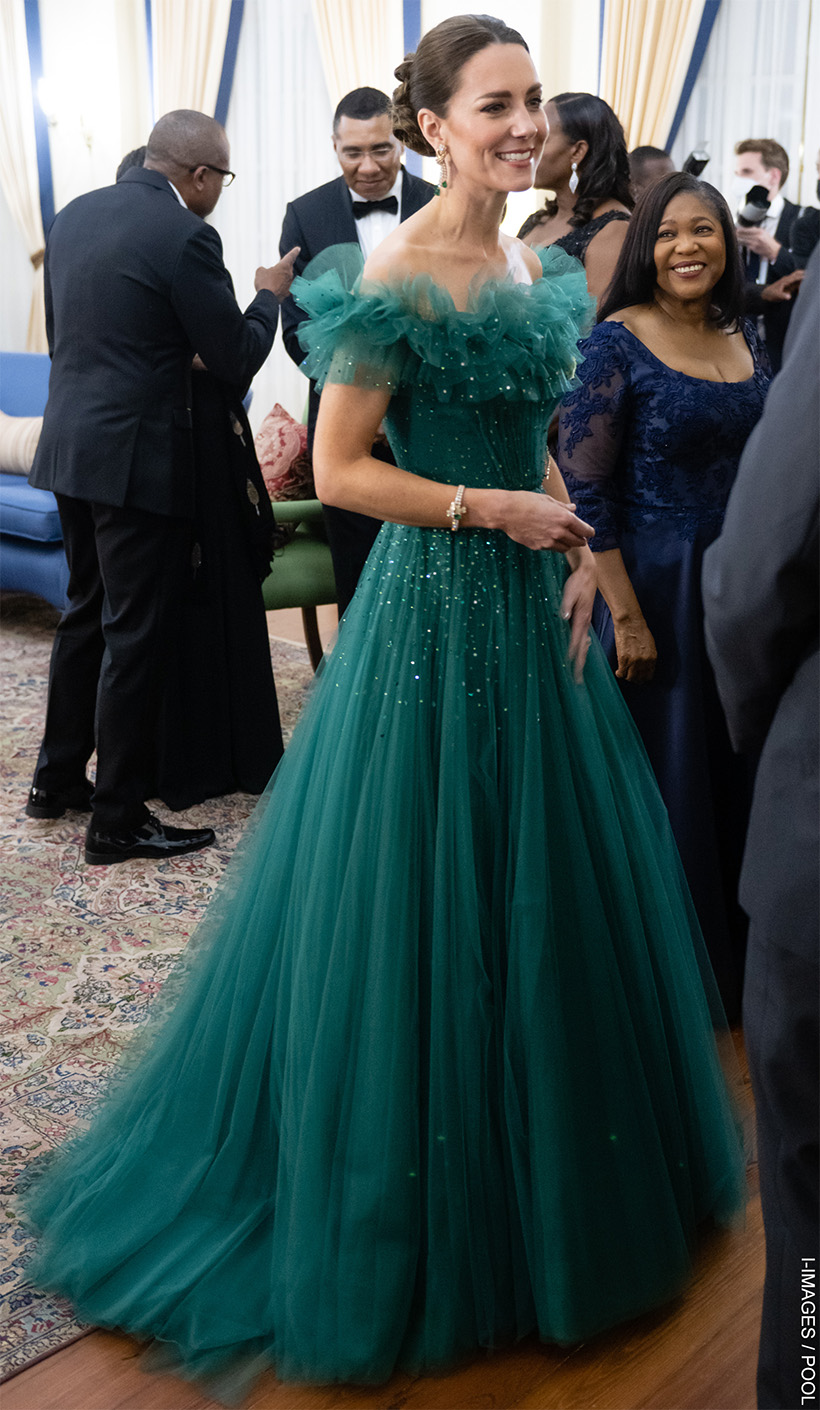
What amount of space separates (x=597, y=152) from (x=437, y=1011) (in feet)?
7.33

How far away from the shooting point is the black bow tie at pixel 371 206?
3705mm

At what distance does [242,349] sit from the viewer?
2.96 meters

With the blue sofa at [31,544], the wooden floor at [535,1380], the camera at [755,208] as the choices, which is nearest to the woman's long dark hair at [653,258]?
the wooden floor at [535,1380]

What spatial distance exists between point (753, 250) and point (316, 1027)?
13.2ft

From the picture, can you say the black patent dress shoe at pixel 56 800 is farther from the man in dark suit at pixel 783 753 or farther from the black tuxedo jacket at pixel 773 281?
the black tuxedo jacket at pixel 773 281

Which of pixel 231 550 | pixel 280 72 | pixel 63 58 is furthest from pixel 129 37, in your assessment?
pixel 231 550

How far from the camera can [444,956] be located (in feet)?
4.99

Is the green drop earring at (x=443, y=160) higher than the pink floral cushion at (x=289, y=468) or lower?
higher

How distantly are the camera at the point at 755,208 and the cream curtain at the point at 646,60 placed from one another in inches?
56.9

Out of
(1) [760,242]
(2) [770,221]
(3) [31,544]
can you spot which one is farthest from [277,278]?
(2) [770,221]

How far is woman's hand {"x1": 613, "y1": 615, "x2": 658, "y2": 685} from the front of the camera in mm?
2277

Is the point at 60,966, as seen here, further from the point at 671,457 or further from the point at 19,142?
the point at 19,142

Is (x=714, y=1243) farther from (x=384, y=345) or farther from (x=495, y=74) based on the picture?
(x=495, y=74)

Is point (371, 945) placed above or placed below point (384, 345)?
below
